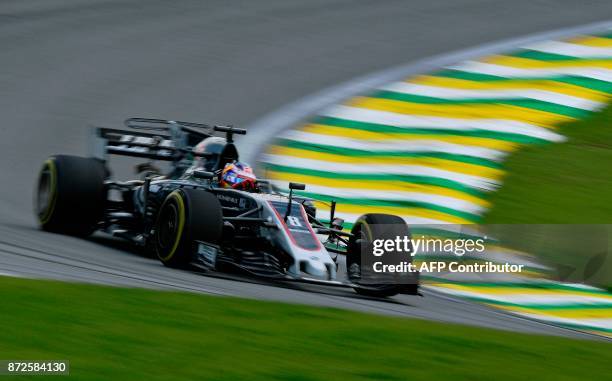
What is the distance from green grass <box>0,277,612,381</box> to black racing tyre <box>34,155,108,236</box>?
314 cm

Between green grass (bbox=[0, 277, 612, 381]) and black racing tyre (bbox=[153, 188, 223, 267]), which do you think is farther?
black racing tyre (bbox=[153, 188, 223, 267])

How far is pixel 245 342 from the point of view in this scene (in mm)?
7008

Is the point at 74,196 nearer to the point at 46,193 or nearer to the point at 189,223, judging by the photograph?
the point at 46,193

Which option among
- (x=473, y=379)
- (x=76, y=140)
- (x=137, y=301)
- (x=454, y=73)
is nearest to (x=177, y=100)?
(x=76, y=140)

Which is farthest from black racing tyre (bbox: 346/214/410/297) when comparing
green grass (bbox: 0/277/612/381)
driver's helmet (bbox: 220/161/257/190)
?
green grass (bbox: 0/277/612/381)

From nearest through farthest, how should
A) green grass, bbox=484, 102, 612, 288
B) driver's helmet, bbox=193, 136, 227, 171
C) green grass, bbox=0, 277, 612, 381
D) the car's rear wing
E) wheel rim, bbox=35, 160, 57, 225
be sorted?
green grass, bbox=0, 277, 612, 381
green grass, bbox=484, 102, 612, 288
driver's helmet, bbox=193, 136, 227, 171
wheel rim, bbox=35, 160, 57, 225
the car's rear wing

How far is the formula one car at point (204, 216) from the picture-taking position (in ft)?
31.7

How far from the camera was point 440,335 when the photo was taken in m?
7.93

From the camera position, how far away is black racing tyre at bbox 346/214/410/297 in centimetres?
992

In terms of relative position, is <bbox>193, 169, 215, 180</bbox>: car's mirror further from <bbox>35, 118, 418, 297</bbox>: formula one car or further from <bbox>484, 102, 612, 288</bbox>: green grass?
<bbox>484, 102, 612, 288</bbox>: green grass

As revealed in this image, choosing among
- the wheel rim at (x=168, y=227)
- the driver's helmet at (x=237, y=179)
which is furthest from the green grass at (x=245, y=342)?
the driver's helmet at (x=237, y=179)

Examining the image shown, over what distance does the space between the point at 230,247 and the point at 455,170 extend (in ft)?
13.9

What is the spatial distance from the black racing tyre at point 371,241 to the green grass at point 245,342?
1518mm

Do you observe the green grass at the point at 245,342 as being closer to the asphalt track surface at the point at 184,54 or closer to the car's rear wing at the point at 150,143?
the asphalt track surface at the point at 184,54
